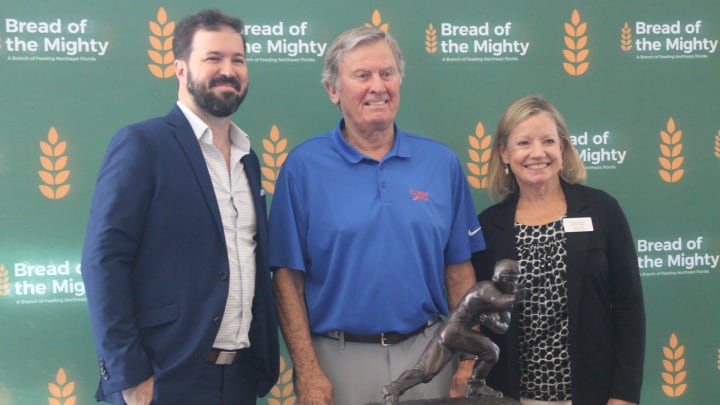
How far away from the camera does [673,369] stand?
3.24m

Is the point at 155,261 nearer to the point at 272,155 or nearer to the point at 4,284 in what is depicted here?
the point at 272,155

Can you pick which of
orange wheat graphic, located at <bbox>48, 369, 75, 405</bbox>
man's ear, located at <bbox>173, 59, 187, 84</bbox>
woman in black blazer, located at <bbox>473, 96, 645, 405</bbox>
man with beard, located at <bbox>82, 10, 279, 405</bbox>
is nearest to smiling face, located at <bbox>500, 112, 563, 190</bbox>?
woman in black blazer, located at <bbox>473, 96, 645, 405</bbox>

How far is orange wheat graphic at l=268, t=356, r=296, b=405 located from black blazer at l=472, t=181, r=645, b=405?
998 millimetres

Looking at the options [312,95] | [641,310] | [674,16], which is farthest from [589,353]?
[674,16]

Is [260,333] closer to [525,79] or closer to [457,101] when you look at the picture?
[457,101]

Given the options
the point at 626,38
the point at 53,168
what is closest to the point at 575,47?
the point at 626,38

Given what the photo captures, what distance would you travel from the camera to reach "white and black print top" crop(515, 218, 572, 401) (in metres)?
2.31

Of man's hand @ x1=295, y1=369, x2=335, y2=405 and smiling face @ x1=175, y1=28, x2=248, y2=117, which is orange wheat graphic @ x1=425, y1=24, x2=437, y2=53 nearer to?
smiling face @ x1=175, y1=28, x2=248, y2=117

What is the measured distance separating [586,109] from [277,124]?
4.73ft

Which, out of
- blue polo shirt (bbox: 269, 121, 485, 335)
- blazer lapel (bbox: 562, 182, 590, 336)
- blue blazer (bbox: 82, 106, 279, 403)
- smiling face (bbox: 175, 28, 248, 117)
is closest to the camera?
blue blazer (bbox: 82, 106, 279, 403)

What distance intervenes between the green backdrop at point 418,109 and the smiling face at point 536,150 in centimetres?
67

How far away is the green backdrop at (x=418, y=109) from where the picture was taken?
2783 mm

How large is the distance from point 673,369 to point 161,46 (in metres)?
2.80

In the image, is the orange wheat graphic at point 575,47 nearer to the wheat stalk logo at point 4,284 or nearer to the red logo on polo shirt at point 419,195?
the red logo on polo shirt at point 419,195
